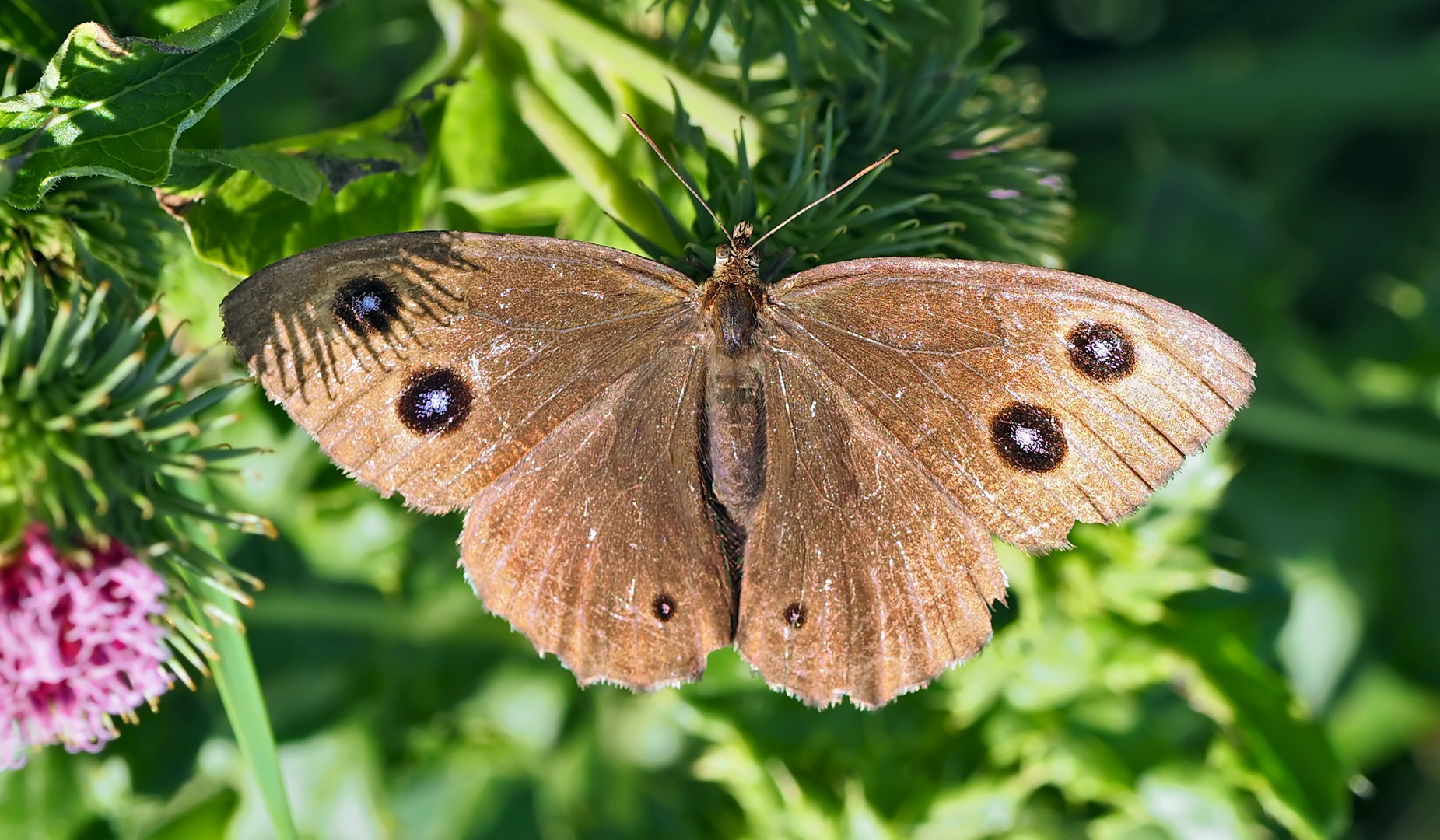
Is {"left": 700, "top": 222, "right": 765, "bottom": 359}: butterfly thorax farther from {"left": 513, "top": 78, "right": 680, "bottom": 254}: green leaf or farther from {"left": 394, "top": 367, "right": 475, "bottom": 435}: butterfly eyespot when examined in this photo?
{"left": 394, "top": 367, "right": 475, "bottom": 435}: butterfly eyespot

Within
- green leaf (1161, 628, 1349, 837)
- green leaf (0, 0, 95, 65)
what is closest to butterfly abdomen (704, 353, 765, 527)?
green leaf (0, 0, 95, 65)

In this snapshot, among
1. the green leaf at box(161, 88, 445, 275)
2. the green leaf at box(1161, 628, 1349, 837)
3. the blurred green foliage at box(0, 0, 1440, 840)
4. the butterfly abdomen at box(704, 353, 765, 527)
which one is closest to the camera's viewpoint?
the green leaf at box(161, 88, 445, 275)

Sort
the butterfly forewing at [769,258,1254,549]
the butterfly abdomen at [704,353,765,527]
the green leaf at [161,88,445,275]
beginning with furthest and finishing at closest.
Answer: the butterfly abdomen at [704,353,765,527] → the green leaf at [161,88,445,275] → the butterfly forewing at [769,258,1254,549]

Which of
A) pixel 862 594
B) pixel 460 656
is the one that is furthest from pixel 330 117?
pixel 862 594

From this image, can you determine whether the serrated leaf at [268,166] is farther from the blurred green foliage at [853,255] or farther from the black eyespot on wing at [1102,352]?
the black eyespot on wing at [1102,352]

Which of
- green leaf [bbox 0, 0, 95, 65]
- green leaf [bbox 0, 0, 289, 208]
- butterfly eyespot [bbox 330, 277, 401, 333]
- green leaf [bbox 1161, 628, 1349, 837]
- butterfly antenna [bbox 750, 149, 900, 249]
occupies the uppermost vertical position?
green leaf [bbox 0, 0, 95, 65]

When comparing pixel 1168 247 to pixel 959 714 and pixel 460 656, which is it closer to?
pixel 959 714

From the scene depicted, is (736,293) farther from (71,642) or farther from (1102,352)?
(71,642)
